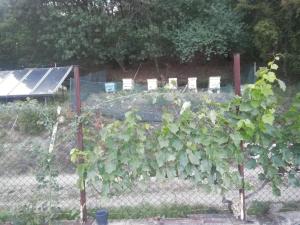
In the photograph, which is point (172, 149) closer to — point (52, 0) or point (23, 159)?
point (23, 159)

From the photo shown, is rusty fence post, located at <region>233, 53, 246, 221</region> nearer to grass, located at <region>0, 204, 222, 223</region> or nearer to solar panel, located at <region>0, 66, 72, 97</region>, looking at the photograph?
grass, located at <region>0, 204, 222, 223</region>

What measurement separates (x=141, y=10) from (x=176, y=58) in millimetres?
2705

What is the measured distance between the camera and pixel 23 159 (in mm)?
8547

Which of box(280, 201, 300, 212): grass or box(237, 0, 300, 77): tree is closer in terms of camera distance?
box(280, 201, 300, 212): grass

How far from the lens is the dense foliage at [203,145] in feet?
15.4

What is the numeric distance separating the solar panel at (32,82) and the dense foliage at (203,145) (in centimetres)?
706

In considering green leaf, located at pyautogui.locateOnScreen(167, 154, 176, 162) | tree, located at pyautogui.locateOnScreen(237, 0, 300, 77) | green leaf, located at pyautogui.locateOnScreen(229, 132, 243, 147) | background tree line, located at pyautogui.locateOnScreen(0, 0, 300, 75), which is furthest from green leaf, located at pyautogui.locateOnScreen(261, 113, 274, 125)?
background tree line, located at pyautogui.locateOnScreen(0, 0, 300, 75)

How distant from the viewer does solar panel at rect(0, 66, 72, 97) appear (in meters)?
11.9

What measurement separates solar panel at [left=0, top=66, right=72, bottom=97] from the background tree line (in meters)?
4.27

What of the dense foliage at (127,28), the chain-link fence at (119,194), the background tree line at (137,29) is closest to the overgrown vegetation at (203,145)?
the chain-link fence at (119,194)

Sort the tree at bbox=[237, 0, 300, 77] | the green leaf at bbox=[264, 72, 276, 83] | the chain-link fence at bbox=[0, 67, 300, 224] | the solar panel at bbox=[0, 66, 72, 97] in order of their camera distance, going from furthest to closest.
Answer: the tree at bbox=[237, 0, 300, 77]
the solar panel at bbox=[0, 66, 72, 97]
the chain-link fence at bbox=[0, 67, 300, 224]
the green leaf at bbox=[264, 72, 276, 83]

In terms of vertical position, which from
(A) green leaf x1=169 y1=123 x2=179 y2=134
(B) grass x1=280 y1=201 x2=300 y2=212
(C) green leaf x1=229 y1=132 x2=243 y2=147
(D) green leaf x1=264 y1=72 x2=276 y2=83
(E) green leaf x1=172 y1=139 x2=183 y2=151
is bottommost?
(B) grass x1=280 y1=201 x2=300 y2=212

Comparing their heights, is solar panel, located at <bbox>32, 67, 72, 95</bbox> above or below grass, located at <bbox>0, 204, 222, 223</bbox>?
above

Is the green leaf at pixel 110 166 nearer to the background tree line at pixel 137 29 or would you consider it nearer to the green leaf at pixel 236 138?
the green leaf at pixel 236 138
